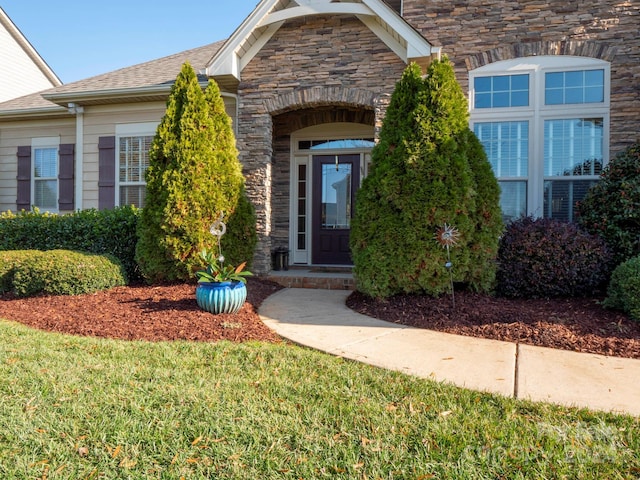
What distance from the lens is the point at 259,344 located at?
4113mm

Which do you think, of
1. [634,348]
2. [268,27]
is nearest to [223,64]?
[268,27]

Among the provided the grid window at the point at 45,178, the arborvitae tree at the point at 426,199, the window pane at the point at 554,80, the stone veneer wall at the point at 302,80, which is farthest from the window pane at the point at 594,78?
the grid window at the point at 45,178

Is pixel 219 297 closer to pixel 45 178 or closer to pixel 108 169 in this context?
pixel 108 169

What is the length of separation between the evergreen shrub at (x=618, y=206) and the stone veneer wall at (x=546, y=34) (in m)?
0.84

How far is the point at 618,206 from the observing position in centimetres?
602

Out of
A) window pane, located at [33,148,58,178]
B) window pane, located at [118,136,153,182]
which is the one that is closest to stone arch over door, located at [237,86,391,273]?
window pane, located at [118,136,153,182]

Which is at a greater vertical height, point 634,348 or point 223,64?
point 223,64

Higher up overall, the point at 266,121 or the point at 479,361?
the point at 266,121

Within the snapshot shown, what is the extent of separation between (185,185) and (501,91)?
17.5 feet

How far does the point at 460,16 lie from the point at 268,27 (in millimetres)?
3268

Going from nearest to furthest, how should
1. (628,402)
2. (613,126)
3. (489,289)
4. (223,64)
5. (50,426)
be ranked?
(50,426)
(628,402)
(489,289)
(613,126)
(223,64)

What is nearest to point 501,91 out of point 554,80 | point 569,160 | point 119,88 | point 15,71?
point 554,80

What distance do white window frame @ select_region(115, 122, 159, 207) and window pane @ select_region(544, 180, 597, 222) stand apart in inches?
292

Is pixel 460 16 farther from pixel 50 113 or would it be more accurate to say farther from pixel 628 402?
pixel 50 113
